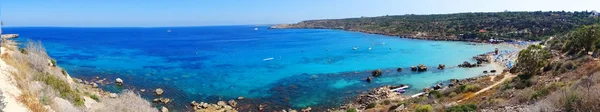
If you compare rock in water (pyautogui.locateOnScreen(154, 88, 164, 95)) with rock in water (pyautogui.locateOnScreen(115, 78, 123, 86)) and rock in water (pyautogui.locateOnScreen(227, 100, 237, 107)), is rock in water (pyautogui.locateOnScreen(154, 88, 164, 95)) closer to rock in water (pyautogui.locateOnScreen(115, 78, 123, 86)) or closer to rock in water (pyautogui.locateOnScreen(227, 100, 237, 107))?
rock in water (pyautogui.locateOnScreen(115, 78, 123, 86))

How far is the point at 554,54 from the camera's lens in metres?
36.2

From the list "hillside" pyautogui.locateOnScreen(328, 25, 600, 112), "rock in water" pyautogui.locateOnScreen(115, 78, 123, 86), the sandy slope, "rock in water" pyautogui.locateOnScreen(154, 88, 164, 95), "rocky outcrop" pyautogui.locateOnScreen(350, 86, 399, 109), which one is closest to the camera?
"hillside" pyautogui.locateOnScreen(328, 25, 600, 112)

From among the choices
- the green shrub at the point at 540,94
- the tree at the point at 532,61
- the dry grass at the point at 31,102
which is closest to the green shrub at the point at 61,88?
the dry grass at the point at 31,102

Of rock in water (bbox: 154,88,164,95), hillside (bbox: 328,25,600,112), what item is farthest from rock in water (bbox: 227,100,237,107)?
hillside (bbox: 328,25,600,112)

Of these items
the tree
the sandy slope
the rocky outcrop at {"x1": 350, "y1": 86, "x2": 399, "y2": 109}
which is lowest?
the rocky outcrop at {"x1": 350, "y1": 86, "x2": 399, "y2": 109}

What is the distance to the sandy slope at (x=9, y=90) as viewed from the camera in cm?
1296

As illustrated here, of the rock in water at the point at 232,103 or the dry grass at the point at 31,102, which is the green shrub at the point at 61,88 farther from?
the rock in water at the point at 232,103

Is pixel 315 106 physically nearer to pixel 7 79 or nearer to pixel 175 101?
pixel 175 101

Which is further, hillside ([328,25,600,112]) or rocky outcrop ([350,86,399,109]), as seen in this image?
rocky outcrop ([350,86,399,109])

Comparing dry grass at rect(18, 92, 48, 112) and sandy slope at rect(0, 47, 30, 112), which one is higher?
sandy slope at rect(0, 47, 30, 112)

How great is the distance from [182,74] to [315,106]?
2297 centimetres

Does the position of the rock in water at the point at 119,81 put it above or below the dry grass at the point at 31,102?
below

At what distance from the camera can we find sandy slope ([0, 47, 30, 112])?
510 inches

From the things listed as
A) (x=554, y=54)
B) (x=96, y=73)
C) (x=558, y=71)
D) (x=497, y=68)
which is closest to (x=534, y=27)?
(x=497, y=68)
